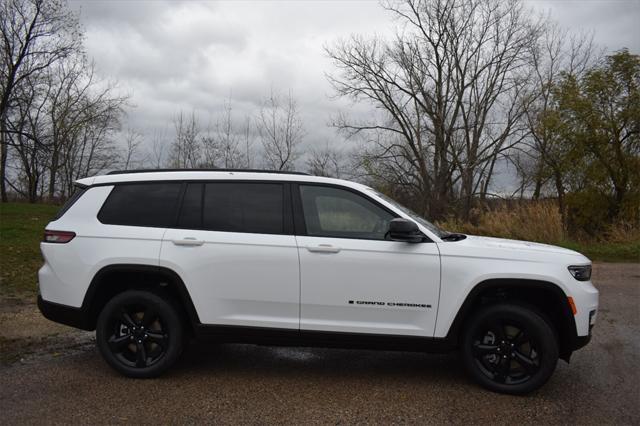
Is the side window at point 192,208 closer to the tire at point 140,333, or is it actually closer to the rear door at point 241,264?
the rear door at point 241,264

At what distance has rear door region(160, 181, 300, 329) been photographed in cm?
454

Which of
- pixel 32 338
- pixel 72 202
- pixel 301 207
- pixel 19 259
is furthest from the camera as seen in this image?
pixel 19 259

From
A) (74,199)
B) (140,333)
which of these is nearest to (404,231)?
(140,333)

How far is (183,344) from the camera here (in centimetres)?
474

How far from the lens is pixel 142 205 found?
16.0 feet

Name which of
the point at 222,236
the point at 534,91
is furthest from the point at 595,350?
the point at 534,91

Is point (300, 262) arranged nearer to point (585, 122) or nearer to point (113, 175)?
point (113, 175)

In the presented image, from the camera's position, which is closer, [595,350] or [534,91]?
[595,350]

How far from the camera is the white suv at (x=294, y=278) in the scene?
4.44 meters

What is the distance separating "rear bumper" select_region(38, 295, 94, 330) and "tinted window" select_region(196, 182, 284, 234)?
1.34m

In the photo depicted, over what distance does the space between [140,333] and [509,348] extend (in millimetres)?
3127

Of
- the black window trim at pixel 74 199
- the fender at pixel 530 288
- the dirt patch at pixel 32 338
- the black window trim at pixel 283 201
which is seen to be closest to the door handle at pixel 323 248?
the black window trim at pixel 283 201

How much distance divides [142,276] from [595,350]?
4.66 m

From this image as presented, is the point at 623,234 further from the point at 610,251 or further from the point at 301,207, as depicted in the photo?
the point at 301,207
